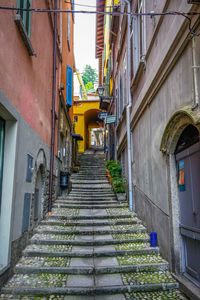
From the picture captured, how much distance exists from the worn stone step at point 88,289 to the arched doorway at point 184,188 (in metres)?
0.40

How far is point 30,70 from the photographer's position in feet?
15.9

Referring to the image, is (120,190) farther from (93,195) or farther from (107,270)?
(107,270)

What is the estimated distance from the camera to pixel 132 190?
7148 millimetres

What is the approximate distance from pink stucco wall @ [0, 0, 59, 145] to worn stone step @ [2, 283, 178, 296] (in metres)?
2.79

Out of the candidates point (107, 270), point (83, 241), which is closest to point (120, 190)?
point (83, 241)

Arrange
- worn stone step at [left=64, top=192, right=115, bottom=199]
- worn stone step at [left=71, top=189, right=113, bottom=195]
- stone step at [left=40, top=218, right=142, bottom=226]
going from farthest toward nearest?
worn stone step at [left=71, top=189, right=113, bottom=195]
worn stone step at [left=64, top=192, right=115, bottom=199]
stone step at [left=40, top=218, right=142, bottom=226]

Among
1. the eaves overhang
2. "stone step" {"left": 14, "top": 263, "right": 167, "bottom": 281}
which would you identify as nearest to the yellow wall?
the eaves overhang

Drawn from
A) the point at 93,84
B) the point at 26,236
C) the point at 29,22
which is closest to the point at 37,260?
the point at 26,236

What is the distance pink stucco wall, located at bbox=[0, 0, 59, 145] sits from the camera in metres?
3.55

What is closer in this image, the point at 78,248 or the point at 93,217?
the point at 78,248

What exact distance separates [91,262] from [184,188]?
2.10 meters

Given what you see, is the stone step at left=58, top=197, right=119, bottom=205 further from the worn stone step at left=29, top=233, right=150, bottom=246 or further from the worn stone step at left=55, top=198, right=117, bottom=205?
the worn stone step at left=29, top=233, right=150, bottom=246

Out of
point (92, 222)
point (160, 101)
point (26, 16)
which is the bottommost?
point (92, 222)

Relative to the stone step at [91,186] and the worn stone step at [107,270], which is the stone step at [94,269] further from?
the stone step at [91,186]
